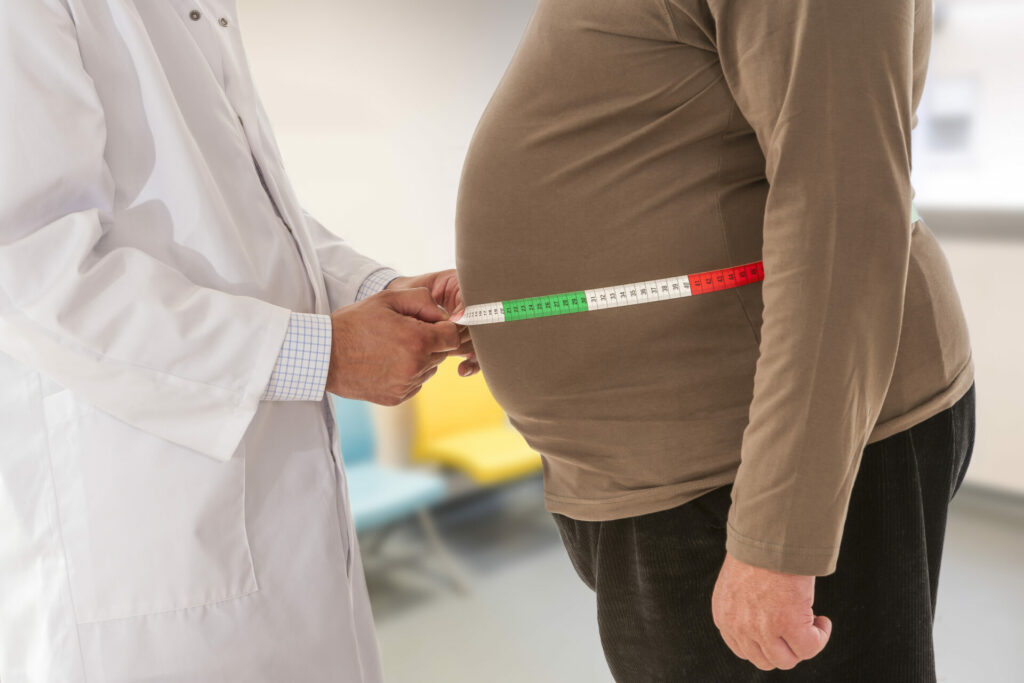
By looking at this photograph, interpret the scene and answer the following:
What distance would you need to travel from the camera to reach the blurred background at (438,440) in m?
2.35

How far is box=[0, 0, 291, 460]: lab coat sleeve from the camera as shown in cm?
87

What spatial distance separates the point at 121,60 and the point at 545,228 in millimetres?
557

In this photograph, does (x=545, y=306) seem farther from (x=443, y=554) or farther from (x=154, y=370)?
(x=443, y=554)

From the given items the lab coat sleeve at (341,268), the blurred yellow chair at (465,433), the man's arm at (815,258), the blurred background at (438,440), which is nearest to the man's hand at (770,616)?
the man's arm at (815,258)

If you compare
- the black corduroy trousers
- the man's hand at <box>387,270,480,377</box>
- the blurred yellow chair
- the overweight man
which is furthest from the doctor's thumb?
the blurred yellow chair

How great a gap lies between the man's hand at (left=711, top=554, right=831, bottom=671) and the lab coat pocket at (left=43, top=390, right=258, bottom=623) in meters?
0.60

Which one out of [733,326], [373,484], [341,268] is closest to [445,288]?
[341,268]

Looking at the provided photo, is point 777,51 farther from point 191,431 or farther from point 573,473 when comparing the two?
point 191,431

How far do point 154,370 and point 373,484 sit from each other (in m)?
1.68

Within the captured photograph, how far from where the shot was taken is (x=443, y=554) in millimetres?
Result: 2781

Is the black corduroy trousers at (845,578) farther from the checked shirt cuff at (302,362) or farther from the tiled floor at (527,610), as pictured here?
the tiled floor at (527,610)

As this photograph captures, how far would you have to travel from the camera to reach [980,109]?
10.9 ft

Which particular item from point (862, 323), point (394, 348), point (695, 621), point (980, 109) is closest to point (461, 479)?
point (394, 348)

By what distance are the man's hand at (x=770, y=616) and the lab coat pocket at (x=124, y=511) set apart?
605mm
